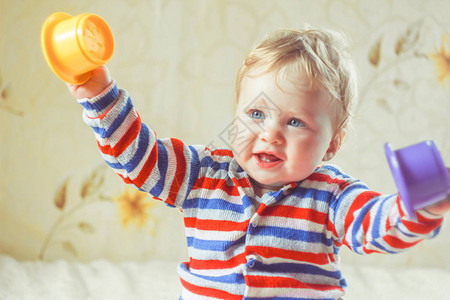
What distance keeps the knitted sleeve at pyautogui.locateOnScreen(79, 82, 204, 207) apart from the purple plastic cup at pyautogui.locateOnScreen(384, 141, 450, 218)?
0.32 m

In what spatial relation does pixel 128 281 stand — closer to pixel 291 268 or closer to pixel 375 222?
pixel 291 268

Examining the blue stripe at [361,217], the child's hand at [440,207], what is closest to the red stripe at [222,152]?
the blue stripe at [361,217]

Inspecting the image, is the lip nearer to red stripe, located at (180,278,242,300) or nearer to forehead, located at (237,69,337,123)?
forehead, located at (237,69,337,123)

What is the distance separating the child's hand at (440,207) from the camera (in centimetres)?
56

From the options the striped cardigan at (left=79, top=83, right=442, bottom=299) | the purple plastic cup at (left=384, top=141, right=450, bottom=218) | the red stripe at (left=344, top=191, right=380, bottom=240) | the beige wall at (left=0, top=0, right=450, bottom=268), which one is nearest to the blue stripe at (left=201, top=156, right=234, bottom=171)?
the striped cardigan at (left=79, top=83, right=442, bottom=299)

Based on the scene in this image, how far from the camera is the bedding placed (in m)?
1.01

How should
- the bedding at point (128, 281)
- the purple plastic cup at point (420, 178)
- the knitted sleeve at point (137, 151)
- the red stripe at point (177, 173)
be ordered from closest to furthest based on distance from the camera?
the purple plastic cup at point (420, 178), the knitted sleeve at point (137, 151), the red stripe at point (177, 173), the bedding at point (128, 281)

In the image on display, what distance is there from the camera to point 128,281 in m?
1.11

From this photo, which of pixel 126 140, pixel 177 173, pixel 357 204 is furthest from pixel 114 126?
pixel 357 204

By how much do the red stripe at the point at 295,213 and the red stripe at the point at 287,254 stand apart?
5 cm

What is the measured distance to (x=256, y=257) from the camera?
2.33 feet

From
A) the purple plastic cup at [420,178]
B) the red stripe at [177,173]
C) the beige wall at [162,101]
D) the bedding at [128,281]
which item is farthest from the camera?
the beige wall at [162,101]

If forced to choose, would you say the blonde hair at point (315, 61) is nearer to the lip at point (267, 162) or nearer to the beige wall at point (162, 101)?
the lip at point (267, 162)

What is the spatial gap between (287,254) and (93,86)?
357mm
